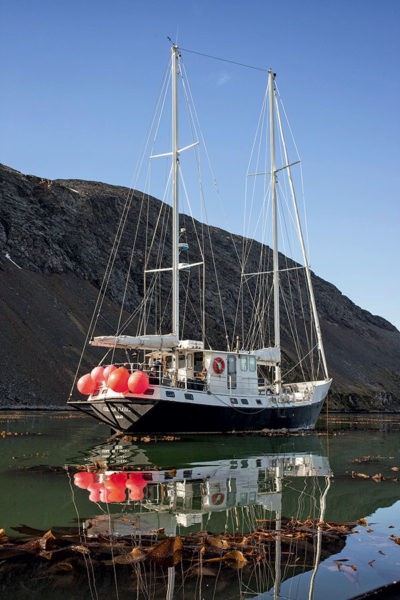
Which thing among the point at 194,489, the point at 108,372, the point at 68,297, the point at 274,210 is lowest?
the point at 194,489

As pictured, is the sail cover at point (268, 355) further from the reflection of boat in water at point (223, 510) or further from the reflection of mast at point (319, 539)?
the reflection of mast at point (319, 539)

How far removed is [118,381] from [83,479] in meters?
12.2

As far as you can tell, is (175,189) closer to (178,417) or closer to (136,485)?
(178,417)

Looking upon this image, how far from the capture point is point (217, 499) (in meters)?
14.7

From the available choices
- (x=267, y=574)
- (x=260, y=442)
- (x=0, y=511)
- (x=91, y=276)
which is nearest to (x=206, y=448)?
(x=260, y=442)

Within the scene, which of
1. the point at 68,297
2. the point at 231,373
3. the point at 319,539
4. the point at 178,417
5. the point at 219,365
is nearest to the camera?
the point at 319,539

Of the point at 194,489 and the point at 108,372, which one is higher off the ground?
the point at 108,372

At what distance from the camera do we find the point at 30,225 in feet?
323

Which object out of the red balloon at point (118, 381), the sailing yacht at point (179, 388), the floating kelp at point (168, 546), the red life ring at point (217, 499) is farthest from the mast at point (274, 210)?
the floating kelp at point (168, 546)

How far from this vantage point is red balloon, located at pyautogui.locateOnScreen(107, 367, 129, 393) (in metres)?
29.1

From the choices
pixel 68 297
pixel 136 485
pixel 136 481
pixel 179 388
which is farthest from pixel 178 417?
pixel 68 297


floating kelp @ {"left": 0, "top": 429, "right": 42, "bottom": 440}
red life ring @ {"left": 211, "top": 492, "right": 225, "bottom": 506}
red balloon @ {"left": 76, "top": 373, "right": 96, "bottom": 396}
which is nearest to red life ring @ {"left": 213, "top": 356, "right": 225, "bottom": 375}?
red balloon @ {"left": 76, "top": 373, "right": 96, "bottom": 396}

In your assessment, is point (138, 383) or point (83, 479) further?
point (138, 383)

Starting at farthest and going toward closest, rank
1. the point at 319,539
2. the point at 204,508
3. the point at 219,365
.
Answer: the point at 219,365
the point at 204,508
the point at 319,539
